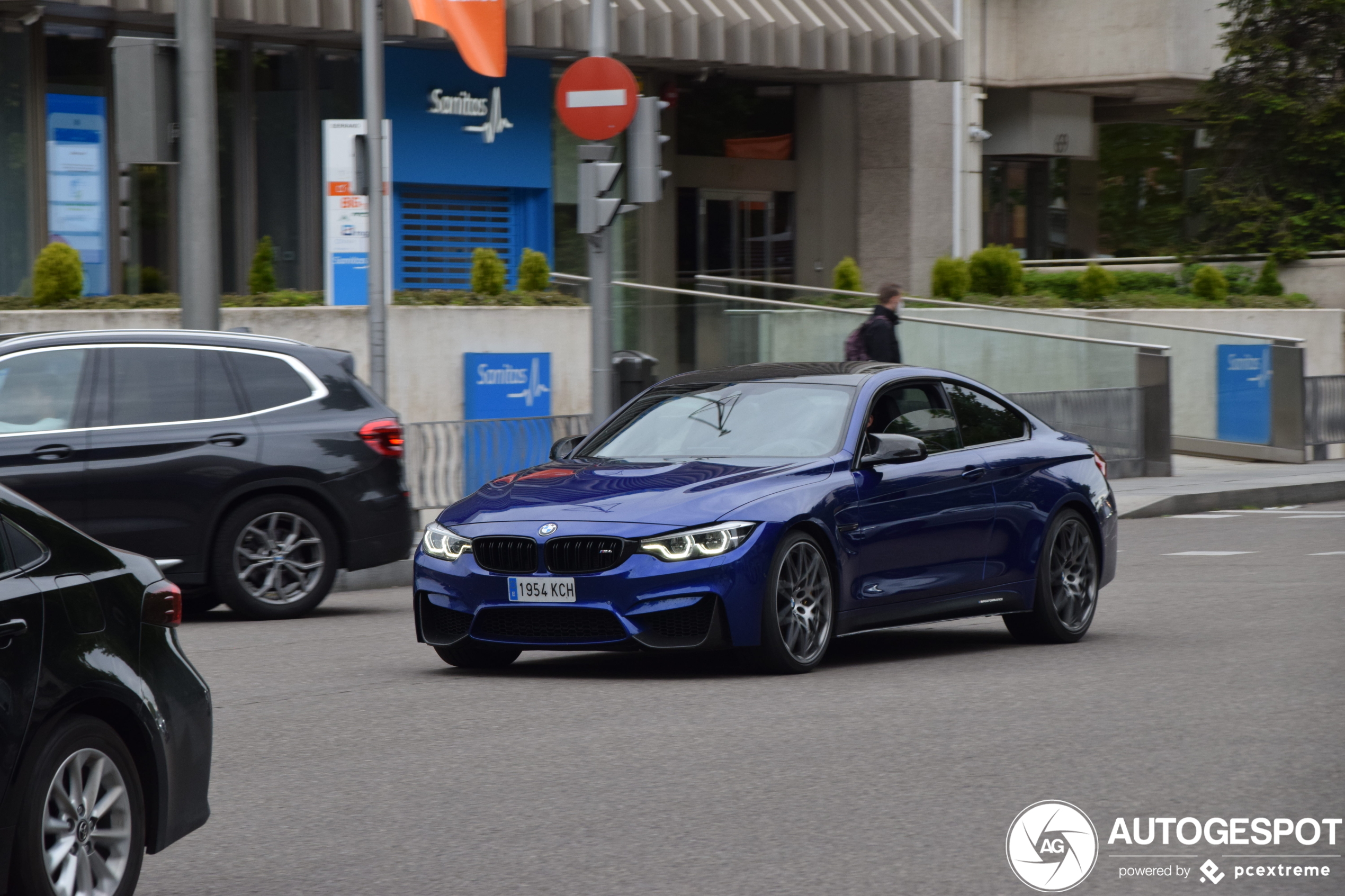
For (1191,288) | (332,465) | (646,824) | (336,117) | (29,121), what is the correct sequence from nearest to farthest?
(646,824)
(332,465)
(29,121)
(336,117)
(1191,288)

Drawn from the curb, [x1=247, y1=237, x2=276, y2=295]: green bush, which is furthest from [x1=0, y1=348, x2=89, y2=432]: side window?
the curb

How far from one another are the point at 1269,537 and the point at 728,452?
9.23m

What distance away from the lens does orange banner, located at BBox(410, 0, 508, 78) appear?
23.3 metres

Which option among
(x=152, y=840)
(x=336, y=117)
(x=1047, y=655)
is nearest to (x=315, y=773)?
(x=152, y=840)

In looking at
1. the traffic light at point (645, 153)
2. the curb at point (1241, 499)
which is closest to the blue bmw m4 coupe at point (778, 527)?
the traffic light at point (645, 153)

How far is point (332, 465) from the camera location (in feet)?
38.5

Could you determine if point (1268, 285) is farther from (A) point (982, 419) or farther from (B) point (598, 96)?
(A) point (982, 419)

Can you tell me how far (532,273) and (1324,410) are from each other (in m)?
11.3

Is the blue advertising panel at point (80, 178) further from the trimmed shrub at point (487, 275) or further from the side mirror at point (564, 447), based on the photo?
the side mirror at point (564, 447)

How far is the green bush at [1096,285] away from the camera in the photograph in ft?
102

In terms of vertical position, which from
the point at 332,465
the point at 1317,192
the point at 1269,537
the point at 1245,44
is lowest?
the point at 1269,537

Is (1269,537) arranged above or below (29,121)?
below

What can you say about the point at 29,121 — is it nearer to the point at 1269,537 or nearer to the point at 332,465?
the point at 332,465

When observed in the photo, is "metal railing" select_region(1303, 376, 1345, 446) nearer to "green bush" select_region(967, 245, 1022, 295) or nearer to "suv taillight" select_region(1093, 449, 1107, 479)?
"green bush" select_region(967, 245, 1022, 295)
